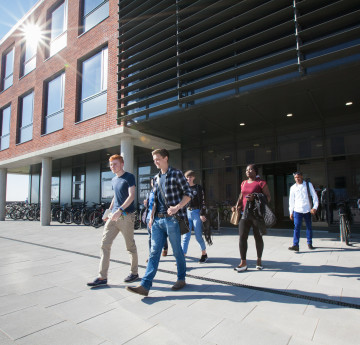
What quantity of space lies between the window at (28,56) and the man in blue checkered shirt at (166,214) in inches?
590

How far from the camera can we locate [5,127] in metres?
16.5

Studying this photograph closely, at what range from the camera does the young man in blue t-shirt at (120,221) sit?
3.41 meters

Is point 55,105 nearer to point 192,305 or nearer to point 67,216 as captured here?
point 67,216

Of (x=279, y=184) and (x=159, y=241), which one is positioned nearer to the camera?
(x=159, y=241)

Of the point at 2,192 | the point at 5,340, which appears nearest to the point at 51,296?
the point at 5,340

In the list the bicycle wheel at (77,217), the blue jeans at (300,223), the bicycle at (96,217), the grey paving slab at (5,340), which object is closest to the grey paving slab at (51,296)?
the grey paving slab at (5,340)

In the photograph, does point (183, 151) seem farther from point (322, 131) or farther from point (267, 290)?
point (267, 290)

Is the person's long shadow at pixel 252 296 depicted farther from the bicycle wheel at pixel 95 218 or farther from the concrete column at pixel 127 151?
the bicycle wheel at pixel 95 218

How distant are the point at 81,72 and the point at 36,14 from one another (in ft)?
22.2

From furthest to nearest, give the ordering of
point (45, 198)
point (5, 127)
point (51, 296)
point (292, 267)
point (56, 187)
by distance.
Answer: point (56, 187), point (5, 127), point (45, 198), point (292, 267), point (51, 296)

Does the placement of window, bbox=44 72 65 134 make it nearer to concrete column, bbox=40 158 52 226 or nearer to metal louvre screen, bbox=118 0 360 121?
concrete column, bbox=40 158 52 226

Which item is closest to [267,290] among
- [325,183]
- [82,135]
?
[325,183]

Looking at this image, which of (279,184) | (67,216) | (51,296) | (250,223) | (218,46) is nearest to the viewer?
(51,296)

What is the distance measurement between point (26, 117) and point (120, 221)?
14382 millimetres
